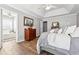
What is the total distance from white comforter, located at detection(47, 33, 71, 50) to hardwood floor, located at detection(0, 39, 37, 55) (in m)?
0.34

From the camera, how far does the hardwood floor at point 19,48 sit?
175 centimetres

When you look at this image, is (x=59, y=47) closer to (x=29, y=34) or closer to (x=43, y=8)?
(x=29, y=34)

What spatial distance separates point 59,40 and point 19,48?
2.67 feet

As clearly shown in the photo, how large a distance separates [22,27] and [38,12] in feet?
1.46

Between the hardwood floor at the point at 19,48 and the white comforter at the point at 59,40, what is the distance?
0.34 m

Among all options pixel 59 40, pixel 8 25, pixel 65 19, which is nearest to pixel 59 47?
pixel 59 40

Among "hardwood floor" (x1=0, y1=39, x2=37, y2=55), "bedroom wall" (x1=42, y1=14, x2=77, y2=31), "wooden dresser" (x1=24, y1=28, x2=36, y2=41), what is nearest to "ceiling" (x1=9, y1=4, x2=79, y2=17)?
"bedroom wall" (x1=42, y1=14, x2=77, y2=31)

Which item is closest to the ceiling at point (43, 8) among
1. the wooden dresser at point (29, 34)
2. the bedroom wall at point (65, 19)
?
the bedroom wall at point (65, 19)

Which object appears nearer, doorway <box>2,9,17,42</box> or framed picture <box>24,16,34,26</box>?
doorway <box>2,9,17,42</box>

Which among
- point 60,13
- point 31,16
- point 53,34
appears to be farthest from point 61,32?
point 31,16

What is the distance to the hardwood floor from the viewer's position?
1.75 m

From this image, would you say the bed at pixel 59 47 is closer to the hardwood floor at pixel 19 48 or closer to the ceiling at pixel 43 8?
the hardwood floor at pixel 19 48

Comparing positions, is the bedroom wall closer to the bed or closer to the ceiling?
the ceiling
